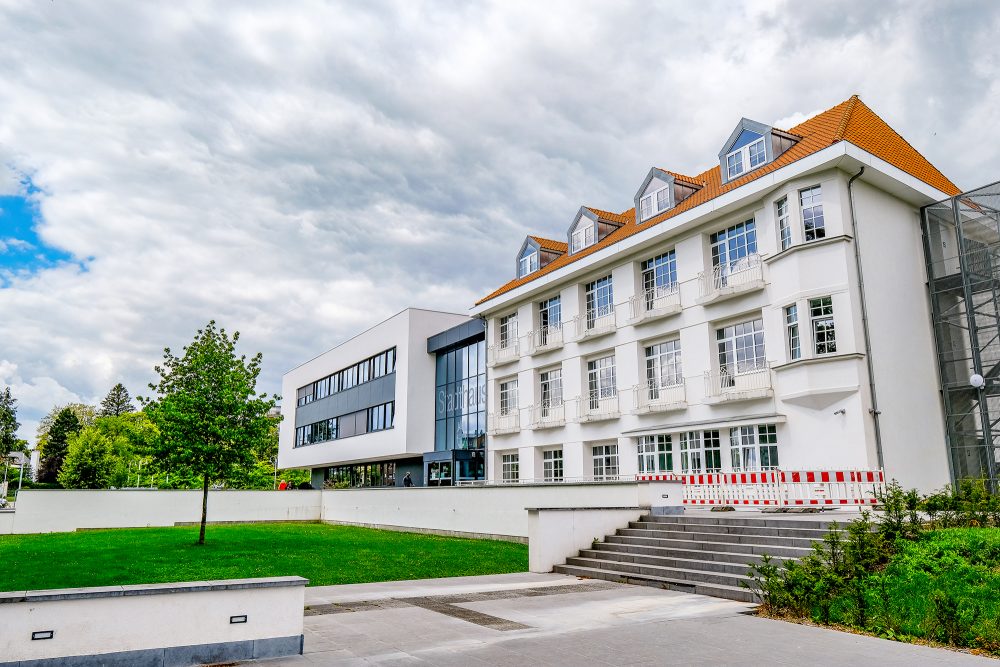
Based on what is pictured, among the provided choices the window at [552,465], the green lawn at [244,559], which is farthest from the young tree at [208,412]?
the window at [552,465]

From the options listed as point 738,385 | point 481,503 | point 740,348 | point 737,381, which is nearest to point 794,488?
point 738,385

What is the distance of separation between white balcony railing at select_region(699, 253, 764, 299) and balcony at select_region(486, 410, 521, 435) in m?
11.3

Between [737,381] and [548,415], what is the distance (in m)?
9.88

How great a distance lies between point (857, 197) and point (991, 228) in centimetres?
587

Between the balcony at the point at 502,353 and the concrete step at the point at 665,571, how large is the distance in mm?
18039

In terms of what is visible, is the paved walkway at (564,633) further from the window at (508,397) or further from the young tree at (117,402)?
the young tree at (117,402)

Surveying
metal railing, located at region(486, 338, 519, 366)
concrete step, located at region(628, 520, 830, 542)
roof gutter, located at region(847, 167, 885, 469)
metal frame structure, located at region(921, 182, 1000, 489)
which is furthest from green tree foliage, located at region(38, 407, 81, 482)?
metal frame structure, located at region(921, 182, 1000, 489)

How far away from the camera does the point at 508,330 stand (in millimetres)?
34750

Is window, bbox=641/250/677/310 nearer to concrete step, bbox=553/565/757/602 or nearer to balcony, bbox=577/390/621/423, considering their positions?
balcony, bbox=577/390/621/423

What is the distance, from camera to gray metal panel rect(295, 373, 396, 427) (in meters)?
41.5

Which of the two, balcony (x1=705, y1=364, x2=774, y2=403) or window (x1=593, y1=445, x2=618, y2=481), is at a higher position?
balcony (x1=705, y1=364, x2=774, y2=403)

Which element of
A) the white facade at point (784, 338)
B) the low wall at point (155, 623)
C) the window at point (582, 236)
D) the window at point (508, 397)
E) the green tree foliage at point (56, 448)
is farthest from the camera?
the green tree foliage at point (56, 448)

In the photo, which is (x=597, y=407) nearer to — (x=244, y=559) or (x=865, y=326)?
(x=865, y=326)

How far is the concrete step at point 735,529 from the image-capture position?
12617 millimetres
